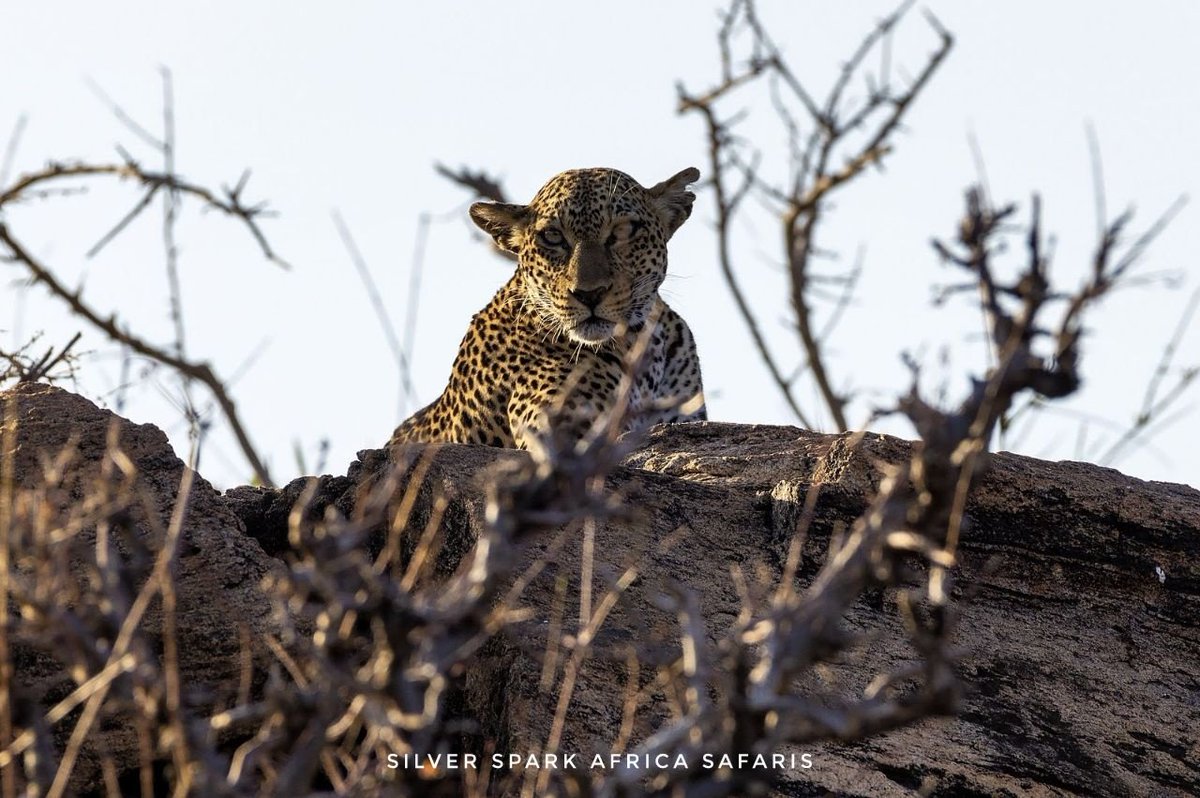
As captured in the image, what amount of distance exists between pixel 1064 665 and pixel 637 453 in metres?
2.30

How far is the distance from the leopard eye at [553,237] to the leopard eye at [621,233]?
270mm

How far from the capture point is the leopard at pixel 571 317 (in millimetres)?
10422

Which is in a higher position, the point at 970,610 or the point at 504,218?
the point at 504,218

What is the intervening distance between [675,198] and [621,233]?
75 centimetres

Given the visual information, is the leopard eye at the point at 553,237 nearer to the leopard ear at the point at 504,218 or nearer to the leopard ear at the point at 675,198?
the leopard ear at the point at 504,218

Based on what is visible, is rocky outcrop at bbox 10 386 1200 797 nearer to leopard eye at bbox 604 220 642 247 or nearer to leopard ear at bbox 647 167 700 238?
leopard eye at bbox 604 220 642 247

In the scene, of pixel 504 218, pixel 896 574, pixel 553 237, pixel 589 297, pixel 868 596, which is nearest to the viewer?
pixel 896 574

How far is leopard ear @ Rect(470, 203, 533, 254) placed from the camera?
11.4m

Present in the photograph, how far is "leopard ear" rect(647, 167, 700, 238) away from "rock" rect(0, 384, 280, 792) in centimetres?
485

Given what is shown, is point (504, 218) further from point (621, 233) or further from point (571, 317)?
point (571, 317)

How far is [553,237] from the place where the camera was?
1102cm

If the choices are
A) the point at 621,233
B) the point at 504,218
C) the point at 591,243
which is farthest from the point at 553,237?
the point at 504,218

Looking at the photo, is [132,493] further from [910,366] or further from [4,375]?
[910,366]

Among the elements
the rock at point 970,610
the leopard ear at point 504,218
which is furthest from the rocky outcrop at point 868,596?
the leopard ear at point 504,218
